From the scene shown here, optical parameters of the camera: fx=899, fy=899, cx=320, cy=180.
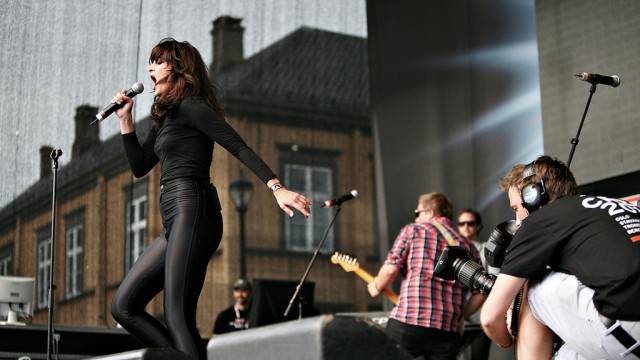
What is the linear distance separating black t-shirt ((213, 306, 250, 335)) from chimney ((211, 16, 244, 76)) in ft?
6.56

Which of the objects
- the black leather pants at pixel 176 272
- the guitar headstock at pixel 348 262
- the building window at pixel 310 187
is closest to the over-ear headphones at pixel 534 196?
the black leather pants at pixel 176 272

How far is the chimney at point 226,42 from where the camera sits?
23.9 ft

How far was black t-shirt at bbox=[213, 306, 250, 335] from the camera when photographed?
6.38 m

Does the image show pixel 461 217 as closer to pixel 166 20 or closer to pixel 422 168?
pixel 422 168

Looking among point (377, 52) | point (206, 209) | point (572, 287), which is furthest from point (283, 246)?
point (572, 287)

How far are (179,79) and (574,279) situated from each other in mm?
1401

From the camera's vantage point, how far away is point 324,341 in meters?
1.02

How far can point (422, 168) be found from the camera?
24.0 ft

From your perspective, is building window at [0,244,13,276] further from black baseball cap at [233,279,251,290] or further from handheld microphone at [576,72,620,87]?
handheld microphone at [576,72,620,87]

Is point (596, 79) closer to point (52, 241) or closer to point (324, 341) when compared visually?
point (52, 241)

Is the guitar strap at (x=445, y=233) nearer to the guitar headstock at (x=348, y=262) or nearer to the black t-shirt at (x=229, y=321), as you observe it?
the guitar headstock at (x=348, y=262)

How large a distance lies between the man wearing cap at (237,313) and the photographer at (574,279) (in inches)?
168

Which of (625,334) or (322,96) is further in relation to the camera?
(322,96)

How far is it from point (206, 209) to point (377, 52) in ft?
15.9
